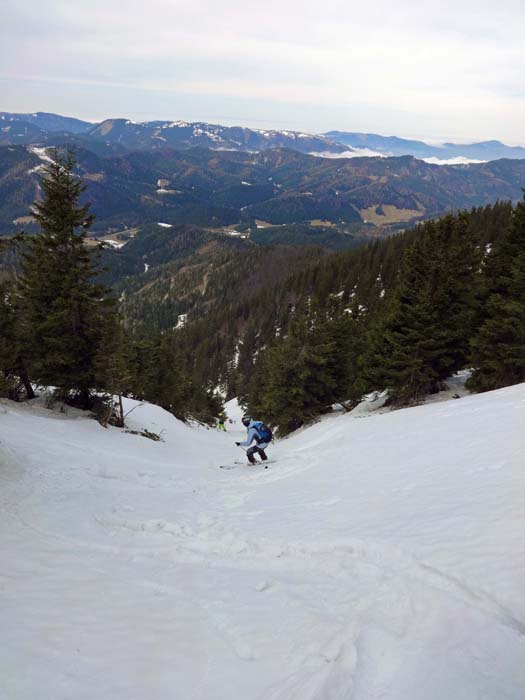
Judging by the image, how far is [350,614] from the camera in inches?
167

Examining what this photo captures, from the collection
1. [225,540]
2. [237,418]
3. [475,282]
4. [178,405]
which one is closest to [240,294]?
[237,418]

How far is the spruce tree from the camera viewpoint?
57.0 feet

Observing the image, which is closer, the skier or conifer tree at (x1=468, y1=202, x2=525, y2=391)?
the skier

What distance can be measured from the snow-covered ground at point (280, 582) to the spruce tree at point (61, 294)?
859cm

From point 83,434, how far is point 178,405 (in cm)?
2796

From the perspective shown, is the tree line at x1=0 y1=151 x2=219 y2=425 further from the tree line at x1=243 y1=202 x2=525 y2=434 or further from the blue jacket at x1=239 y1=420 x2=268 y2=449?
the tree line at x1=243 y1=202 x2=525 y2=434

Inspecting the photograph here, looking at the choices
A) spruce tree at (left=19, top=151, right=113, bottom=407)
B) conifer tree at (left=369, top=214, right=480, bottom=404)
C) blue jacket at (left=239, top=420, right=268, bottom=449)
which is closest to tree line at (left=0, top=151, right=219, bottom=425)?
spruce tree at (left=19, top=151, right=113, bottom=407)

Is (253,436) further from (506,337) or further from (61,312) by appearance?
(506,337)

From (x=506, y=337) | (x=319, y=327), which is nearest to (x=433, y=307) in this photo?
(x=506, y=337)

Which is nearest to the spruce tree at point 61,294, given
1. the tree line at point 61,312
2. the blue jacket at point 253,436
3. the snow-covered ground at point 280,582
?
the tree line at point 61,312

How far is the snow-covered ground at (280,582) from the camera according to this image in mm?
3426

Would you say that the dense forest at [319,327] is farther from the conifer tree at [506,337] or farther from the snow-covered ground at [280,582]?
the snow-covered ground at [280,582]

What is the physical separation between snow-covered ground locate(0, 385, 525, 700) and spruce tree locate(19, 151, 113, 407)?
8590mm

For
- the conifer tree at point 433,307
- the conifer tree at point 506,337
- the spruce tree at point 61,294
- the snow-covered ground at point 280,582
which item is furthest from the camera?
the conifer tree at point 433,307
